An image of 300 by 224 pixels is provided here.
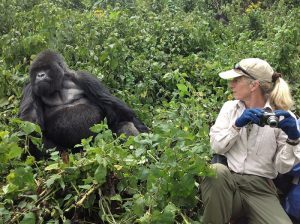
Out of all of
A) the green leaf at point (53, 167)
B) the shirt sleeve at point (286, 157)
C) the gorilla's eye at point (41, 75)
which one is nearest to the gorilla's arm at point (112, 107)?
the gorilla's eye at point (41, 75)

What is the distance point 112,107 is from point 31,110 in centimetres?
66

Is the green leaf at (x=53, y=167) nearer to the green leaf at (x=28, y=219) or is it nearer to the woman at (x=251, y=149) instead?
the green leaf at (x=28, y=219)

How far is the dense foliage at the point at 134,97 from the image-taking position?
272cm

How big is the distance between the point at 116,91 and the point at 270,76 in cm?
192

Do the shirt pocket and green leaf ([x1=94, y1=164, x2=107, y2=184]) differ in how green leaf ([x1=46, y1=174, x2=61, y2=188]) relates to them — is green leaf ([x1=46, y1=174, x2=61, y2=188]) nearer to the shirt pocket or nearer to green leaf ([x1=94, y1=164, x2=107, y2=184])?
green leaf ([x1=94, y1=164, x2=107, y2=184])

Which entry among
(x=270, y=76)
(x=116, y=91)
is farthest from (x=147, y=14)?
(x=270, y=76)

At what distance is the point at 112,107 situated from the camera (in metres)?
4.23

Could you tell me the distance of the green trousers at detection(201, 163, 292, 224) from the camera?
108 inches

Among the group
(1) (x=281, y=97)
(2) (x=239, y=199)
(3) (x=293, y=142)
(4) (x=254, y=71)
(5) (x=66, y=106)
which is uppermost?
(4) (x=254, y=71)

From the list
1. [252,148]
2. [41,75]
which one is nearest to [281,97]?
[252,148]

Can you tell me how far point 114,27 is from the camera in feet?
19.1

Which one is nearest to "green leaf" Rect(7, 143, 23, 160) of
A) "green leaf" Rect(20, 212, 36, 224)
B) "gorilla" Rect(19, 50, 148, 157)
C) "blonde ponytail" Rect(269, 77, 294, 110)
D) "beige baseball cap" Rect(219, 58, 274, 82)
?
"green leaf" Rect(20, 212, 36, 224)

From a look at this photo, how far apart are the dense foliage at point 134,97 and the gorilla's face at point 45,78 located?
351 millimetres

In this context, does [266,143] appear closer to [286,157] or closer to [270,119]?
[286,157]
